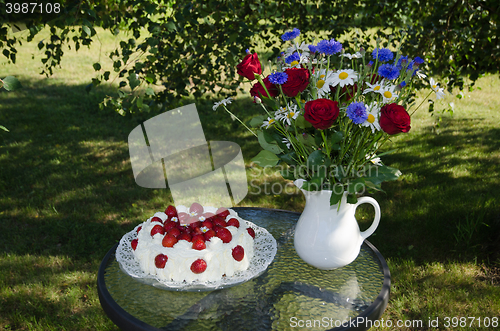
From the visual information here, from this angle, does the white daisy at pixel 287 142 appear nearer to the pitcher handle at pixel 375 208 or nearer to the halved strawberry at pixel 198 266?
the pitcher handle at pixel 375 208

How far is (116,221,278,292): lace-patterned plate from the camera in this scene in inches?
49.6

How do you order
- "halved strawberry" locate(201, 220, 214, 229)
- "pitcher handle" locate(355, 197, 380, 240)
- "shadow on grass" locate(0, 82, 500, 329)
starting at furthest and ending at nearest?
"shadow on grass" locate(0, 82, 500, 329)
"halved strawberry" locate(201, 220, 214, 229)
"pitcher handle" locate(355, 197, 380, 240)

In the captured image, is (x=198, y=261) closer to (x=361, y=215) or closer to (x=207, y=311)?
(x=207, y=311)

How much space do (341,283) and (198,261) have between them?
506mm

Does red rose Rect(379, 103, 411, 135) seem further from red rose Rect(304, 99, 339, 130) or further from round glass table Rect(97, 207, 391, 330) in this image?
round glass table Rect(97, 207, 391, 330)

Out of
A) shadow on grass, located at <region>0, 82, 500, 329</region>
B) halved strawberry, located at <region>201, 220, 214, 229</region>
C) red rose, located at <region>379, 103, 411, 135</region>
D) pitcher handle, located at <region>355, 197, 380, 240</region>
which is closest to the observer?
red rose, located at <region>379, 103, 411, 135</region>

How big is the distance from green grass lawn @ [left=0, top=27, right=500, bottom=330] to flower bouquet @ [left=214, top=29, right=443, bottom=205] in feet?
4.22

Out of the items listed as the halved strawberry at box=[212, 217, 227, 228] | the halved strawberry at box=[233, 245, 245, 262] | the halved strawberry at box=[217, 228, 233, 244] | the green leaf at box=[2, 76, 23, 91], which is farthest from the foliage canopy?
the halved strawberry at box=[233, 245, 245, 262]

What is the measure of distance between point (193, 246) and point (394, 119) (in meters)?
0.78

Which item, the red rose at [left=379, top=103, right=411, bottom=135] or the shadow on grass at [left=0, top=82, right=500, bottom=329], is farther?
the shadow on grass at [left=0, top=82, right=500, bottom=329]

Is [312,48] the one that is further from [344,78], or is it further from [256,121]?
[256,121]

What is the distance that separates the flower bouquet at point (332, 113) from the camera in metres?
1.07

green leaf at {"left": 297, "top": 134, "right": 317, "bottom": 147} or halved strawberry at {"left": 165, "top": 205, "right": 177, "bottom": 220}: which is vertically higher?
green leaf at {"left": 297, "top": 134, "right": 317, "bottom": 147}

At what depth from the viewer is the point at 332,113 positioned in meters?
1.02
